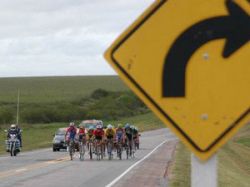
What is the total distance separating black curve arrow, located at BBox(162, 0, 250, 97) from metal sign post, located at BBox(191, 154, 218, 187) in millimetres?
375

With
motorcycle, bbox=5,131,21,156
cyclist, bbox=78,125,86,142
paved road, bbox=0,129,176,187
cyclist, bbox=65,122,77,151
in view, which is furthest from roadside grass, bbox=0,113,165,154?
paved road, bbox=0,129,176,187

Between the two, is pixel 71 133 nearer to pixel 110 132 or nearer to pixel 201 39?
pixel 110 132

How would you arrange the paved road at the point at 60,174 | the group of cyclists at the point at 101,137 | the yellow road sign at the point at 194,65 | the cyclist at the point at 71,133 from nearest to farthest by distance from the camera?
1. the yellow road sign at the point at 194,65
2. the paved road at the point at 60,174
3. the cyclist at the point at 71,133
4. the group of cyclists at the point at 101,137

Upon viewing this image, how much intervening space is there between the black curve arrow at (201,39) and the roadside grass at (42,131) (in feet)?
136

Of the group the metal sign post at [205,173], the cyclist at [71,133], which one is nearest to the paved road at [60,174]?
the cyclist at [71,133]

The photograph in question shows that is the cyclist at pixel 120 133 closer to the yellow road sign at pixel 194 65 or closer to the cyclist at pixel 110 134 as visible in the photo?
the cyclist at pixel 110 134

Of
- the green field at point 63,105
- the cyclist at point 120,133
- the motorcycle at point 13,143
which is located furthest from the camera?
the green field at point 63,105

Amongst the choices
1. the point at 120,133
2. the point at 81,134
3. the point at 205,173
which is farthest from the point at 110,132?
the point at 205,173

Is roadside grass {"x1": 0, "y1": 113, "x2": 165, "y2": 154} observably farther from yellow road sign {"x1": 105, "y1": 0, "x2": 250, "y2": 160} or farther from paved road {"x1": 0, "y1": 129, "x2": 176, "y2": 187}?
yellow road sign {"x1": 105, "y1": 0, "x2": 250, "y2": 160}

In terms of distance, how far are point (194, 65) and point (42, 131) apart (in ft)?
249

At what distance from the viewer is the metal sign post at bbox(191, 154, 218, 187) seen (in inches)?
150

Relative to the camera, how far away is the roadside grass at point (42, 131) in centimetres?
5506

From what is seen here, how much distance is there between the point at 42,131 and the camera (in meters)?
79.1

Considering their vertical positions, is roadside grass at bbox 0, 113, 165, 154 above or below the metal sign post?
above
